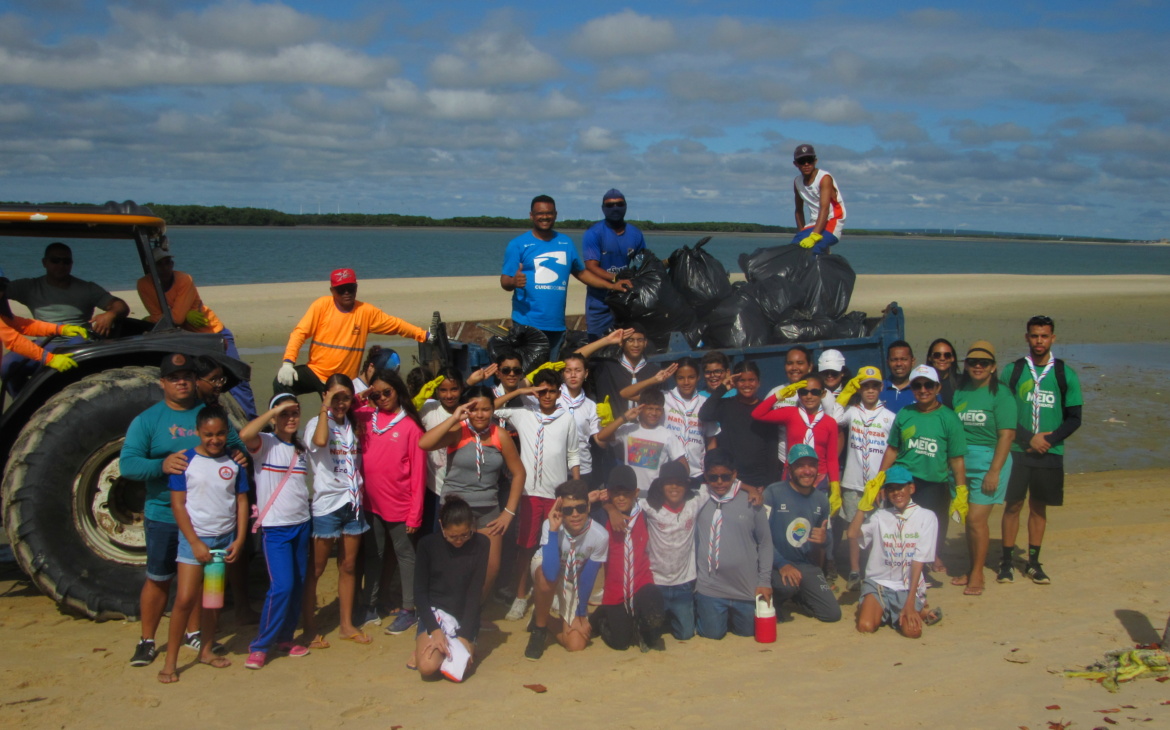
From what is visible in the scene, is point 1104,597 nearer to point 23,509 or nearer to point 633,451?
point 633,451

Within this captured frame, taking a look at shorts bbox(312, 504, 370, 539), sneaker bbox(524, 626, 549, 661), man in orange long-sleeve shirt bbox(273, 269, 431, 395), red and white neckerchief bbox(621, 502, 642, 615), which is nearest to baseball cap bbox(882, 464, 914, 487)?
red and white neckerchief bbox(621, 502, 642, 615)

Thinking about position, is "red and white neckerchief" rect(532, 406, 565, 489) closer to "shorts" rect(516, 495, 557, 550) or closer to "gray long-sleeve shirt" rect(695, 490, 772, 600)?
A: "shorts" rect(516, 495, 557, 550)

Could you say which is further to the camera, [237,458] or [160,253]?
[160,253]

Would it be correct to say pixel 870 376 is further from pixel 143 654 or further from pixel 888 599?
pixel 143 654

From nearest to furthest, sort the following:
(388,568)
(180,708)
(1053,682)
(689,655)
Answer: (180,708)
(1053,682)
(689,655)
(388,568)

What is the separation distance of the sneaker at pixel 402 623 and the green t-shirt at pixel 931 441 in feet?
9.95

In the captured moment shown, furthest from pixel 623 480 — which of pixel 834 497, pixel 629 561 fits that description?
pixel 834 497

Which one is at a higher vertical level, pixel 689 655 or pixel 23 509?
pixel 23 509

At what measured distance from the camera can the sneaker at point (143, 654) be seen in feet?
13.5

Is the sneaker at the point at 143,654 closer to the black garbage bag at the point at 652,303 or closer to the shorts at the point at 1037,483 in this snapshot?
the black garbage bag at the point at 652,303

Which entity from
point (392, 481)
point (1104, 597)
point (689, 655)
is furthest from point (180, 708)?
point (1104, 597)

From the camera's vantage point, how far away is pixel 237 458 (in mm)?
4148

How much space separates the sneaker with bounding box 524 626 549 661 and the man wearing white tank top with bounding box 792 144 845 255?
440 cm

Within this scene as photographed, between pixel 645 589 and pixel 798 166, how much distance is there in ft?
15.0
